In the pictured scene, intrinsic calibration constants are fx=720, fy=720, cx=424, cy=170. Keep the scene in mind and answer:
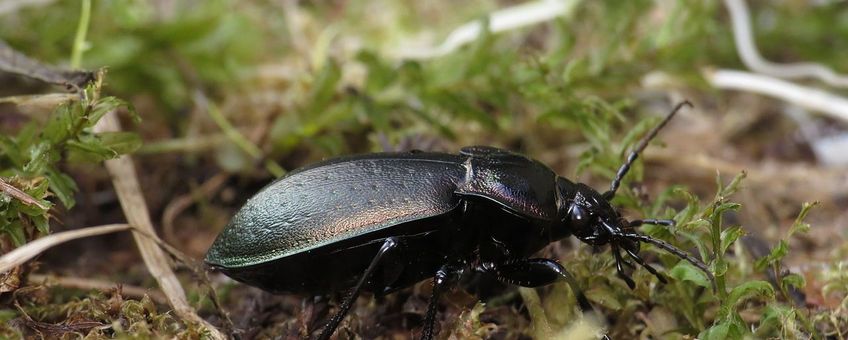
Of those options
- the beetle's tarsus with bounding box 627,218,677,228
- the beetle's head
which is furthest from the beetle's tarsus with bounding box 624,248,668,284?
the beetle's tarsus with bounding box 627,218,677,228

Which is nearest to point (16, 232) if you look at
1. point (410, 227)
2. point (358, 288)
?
point (358, 288)

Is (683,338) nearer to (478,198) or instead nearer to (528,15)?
(478,198)

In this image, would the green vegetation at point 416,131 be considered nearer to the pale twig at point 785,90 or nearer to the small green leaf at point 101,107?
the small green leaf at point 101,107

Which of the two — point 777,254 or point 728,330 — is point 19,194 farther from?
point 777,254

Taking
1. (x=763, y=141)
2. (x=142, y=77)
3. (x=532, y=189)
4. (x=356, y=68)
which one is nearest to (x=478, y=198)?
(x=532, y=189)

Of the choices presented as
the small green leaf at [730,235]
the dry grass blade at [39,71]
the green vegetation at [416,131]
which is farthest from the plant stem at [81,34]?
the small green leaf at [730,235]
